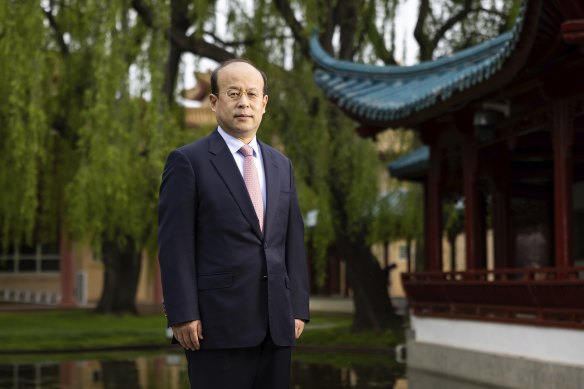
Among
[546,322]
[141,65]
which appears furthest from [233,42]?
[546,322]

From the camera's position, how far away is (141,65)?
15.8 m

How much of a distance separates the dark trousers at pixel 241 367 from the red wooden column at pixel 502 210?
423 inches

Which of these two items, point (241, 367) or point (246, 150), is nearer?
point (241, 367)

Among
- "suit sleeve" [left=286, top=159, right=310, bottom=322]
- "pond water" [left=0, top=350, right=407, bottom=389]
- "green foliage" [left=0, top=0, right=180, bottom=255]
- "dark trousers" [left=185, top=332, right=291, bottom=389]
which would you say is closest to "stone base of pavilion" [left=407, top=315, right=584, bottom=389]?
"pond water" [left=0, top=350, right=407, bottom=389]

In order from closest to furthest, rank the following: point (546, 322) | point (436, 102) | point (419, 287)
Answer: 1. point (546, 322)
2. point (436, 102)
3. point (419, 287)

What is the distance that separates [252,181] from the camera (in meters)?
4.42

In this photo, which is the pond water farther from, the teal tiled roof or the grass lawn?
the teal tiled roof

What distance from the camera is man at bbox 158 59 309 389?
422 centimetres

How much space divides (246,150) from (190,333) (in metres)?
0.77

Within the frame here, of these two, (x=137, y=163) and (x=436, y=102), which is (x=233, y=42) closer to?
(x=137, y=163)

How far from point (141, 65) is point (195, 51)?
2799mm

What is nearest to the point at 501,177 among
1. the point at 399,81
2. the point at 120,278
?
the point at 399,81

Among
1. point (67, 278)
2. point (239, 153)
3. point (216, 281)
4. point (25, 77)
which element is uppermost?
point (25, 77)

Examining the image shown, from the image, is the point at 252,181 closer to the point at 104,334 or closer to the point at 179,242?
the point at 179,242
